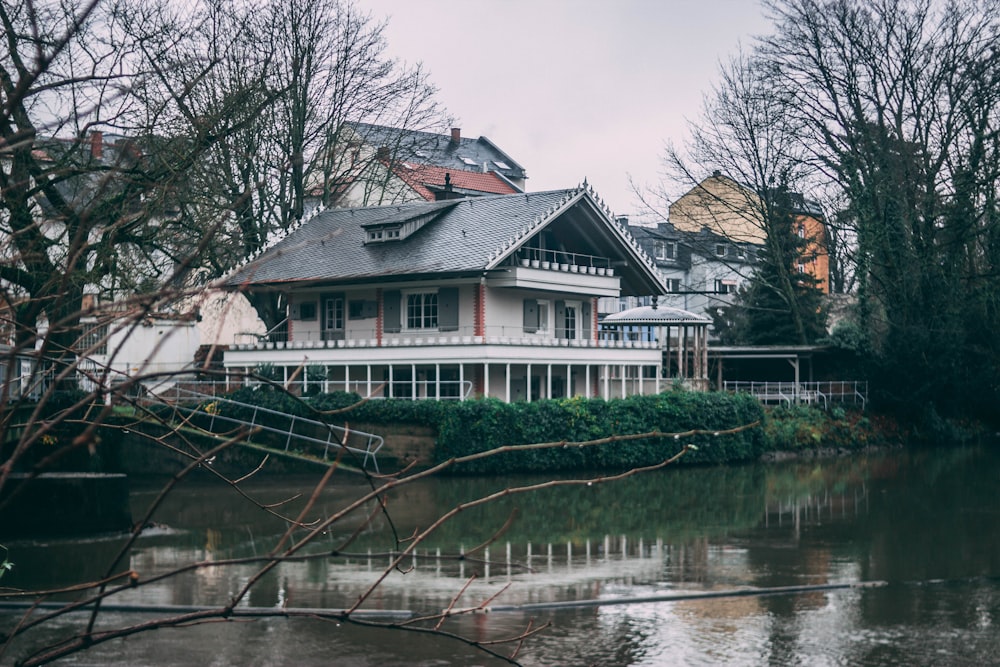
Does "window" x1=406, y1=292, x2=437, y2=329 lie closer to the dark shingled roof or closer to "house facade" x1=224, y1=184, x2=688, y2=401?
"house facade" x1=224, y1=184, x2=688, y2=401

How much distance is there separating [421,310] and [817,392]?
14.9 metres

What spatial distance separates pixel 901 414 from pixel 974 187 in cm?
833

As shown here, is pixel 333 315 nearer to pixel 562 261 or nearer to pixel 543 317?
Answer: pixel 543 317

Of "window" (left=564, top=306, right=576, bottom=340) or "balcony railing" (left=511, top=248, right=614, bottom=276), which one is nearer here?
"balcony railing" (left=511, top=248, right=614, bottom=276)

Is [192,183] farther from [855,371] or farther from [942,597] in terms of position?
[855,371]

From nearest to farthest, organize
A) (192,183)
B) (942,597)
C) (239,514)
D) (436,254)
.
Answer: (942,597) < (239,514) < (192,183) < (436,254)

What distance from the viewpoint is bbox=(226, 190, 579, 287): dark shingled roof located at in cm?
3772

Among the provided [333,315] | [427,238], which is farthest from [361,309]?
[427,238]

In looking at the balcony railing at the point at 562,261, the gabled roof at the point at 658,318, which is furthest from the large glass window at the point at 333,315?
the gabled roof at the point at 658,318

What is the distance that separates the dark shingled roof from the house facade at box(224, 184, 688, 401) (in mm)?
55

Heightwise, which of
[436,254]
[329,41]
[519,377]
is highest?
[329,41]

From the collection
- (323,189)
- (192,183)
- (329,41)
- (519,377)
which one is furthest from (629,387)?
(192,183)

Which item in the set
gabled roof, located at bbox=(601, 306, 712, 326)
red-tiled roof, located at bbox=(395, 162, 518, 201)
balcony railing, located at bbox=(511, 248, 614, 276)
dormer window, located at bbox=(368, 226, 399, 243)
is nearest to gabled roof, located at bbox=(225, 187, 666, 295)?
dormer window, located at bbox=(368, 226, 399, 243)

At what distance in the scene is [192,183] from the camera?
3153 cm
